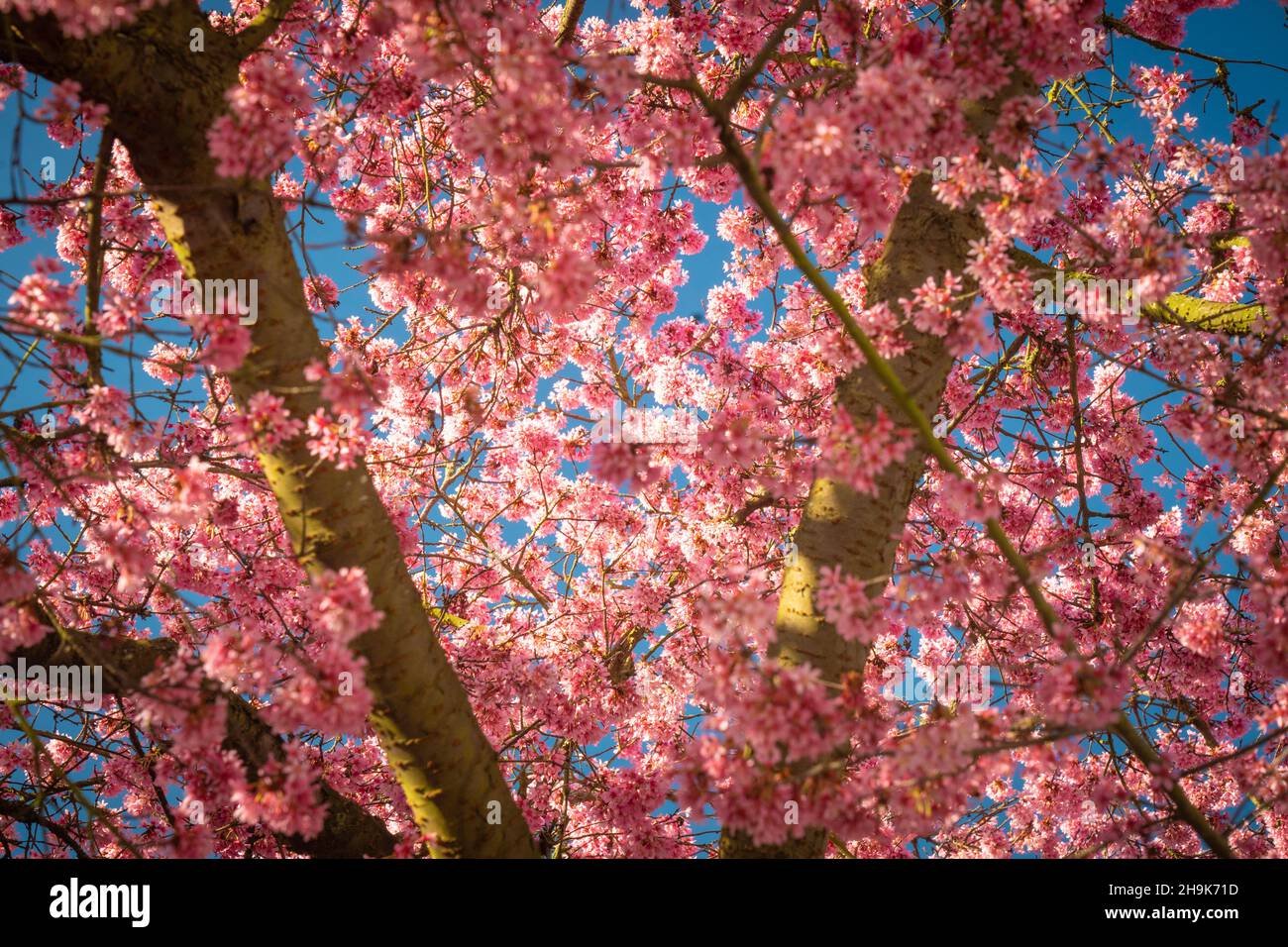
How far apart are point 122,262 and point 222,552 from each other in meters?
1.99

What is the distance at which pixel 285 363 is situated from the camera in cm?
285

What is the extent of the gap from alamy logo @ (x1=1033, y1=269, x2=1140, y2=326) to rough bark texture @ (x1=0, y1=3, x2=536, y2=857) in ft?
8.80

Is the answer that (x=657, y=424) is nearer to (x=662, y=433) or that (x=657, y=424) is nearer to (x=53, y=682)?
(x=662, y=433)

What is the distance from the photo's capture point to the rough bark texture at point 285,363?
2.70 m

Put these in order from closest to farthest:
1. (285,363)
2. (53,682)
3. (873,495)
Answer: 1. (285,363)
2. (873,495)
3. (53,682)

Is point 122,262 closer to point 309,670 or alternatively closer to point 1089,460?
point 309,670
